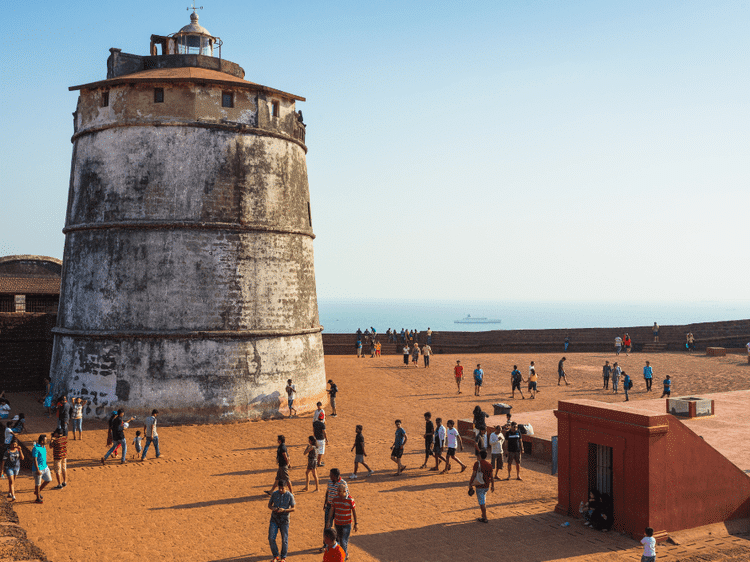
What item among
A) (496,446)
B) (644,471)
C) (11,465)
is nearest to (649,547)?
(644,471)

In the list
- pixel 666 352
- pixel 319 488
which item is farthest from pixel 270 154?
pixel 666 352

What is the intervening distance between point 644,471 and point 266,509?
22.8ft

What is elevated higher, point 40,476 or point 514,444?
point 514,444

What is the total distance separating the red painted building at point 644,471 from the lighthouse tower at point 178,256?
11460 millimetres

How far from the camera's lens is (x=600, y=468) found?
36.3 feet

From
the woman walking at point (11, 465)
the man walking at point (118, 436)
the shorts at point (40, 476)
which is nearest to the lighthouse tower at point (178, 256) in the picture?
the man walking at point (118, 436)

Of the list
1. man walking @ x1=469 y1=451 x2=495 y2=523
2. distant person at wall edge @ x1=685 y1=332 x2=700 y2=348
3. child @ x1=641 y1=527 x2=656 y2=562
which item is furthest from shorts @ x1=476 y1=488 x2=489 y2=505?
distant person at wall edge @ x1=685 y1=332 x2=700 y2=348

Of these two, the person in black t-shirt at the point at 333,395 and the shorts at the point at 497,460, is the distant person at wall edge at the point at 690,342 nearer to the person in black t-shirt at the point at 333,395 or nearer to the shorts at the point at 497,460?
the person in black t-shirt at the point at 333,395

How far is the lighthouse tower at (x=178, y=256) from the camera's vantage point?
19.4m

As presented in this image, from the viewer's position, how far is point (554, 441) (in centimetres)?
1440

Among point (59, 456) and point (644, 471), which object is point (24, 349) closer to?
point (59, 456)

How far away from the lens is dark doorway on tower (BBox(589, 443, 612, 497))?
35.9ft

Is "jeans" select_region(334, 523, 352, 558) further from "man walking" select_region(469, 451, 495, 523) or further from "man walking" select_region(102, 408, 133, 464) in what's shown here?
"man walking" select_region(102, 408, 133, 464)

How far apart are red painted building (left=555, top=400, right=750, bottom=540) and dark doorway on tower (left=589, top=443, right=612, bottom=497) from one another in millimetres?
17
